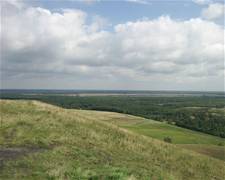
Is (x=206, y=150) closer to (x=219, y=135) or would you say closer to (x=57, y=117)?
(x=57, y=117)

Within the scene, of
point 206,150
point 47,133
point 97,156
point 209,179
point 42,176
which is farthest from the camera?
point 206,150

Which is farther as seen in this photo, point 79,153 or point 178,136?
point 178,136

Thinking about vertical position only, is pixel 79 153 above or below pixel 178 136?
above

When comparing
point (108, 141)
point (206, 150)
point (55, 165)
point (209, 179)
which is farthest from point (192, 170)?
point (206, 150)

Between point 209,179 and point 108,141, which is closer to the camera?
point 209,179

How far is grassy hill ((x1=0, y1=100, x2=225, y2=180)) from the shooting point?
39.4ft

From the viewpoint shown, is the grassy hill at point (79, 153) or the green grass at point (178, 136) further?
the green grass at point (178, 136)

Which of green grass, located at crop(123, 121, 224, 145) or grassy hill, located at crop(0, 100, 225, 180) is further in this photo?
green grass, located at crop(123, 121, 224, 145)

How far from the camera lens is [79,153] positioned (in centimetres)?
1527

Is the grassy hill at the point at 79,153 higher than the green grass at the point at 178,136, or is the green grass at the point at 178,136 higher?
the grassy hill at the point at 79,153

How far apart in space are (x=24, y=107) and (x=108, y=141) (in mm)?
10138

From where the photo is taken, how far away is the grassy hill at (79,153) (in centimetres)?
1200

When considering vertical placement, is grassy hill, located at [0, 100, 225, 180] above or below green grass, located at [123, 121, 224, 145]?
above

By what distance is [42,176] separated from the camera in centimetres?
1095
